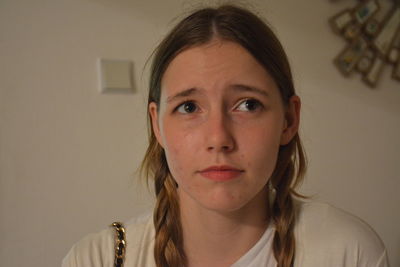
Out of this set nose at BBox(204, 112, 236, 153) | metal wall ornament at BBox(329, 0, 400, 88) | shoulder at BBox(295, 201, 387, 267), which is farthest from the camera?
metal wall ornament at BBox(329, 0, 400, 88)

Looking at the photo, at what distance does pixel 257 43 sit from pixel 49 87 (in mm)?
633

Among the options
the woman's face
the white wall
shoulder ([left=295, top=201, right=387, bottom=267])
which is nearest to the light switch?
the white wall

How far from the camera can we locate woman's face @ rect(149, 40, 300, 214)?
1.59 feet

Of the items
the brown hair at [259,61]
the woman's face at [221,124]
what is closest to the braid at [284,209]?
the brown hair at [259,61]

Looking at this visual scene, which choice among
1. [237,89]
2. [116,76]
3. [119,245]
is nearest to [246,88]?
[237,89]

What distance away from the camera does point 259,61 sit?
0.52 metres

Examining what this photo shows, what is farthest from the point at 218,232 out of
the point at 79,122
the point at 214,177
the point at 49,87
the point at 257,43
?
the point at 49,87

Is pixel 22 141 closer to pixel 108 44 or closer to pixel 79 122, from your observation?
pixel 79 122

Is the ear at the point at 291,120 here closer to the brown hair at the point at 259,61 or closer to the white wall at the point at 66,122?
the brown hair at the point at 259,61

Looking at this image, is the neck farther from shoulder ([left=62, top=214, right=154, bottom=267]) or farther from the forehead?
the forehead

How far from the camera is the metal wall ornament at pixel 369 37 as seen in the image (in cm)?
118

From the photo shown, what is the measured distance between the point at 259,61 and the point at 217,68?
0.29 ft

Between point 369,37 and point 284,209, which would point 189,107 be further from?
point 369,37

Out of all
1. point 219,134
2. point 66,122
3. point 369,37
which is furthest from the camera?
point 369,37
